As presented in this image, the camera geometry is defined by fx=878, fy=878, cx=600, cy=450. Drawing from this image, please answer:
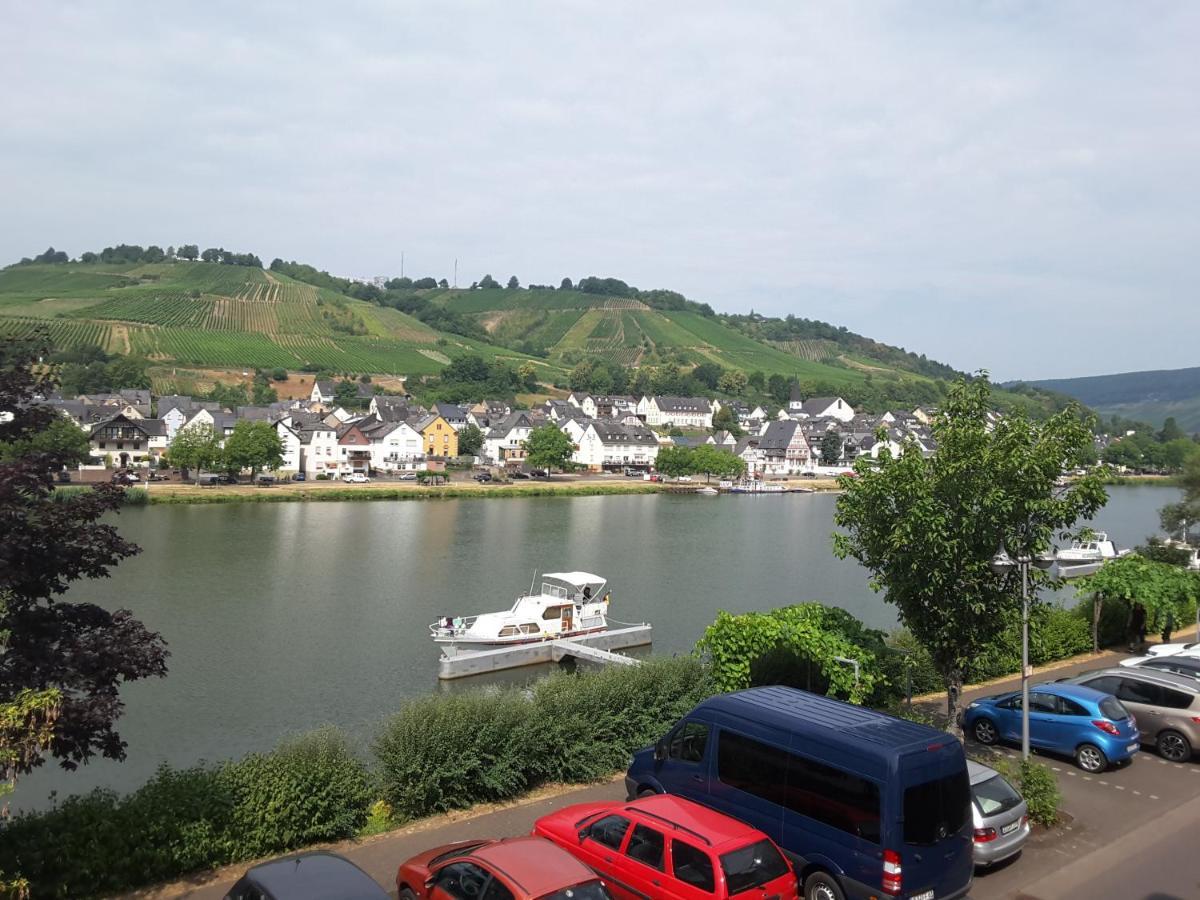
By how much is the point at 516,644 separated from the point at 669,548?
24938mm

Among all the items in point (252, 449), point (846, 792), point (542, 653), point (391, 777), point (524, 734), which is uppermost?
point (252, 449)

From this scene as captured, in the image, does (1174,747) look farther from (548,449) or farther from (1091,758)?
(548,449)

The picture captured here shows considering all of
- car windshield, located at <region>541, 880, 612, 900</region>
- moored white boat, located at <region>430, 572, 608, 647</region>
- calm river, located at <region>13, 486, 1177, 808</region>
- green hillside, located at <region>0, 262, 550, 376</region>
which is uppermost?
green hillside, located at <region>0, 262, 550, 376</region>

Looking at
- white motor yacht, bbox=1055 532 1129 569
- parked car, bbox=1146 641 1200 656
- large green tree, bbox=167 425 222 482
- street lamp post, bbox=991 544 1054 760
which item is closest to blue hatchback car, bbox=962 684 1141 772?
street lamp post, bbox=991 544 1054 760

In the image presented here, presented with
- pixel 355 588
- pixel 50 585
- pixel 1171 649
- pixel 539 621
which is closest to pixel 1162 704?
pixel 1171 649

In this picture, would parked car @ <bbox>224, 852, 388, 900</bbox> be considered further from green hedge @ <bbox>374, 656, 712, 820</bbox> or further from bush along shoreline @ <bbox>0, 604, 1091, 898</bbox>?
green hedge @ <bbox>374, 656, 712, 820</bbox>

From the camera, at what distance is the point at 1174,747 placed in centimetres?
1366

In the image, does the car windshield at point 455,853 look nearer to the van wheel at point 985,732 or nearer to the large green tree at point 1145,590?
the van wheel at point 985,732

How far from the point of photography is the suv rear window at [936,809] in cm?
804

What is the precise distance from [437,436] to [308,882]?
98.3m

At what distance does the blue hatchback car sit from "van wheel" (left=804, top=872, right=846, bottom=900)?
22.0 ft

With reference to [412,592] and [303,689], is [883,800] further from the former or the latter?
[412,592]

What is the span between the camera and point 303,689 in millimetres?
23734

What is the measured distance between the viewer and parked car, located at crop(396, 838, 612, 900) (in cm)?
672
